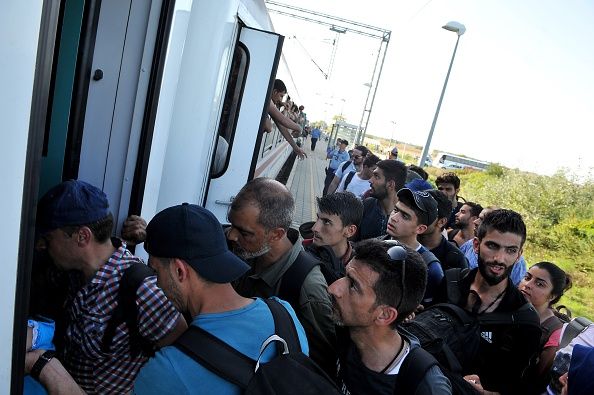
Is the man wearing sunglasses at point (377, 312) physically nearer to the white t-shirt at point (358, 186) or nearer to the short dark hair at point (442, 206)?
the short dark hair at point (442, 206)

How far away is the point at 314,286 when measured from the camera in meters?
2.01

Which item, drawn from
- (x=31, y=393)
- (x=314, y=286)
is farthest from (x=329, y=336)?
(x=31, y=393)

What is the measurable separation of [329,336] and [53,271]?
1.27m

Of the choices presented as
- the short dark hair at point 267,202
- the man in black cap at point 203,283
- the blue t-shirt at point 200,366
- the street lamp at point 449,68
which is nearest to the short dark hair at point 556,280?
the short dark hair at point 267,202

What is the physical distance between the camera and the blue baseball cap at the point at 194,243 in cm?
135

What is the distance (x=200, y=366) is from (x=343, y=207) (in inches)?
81.3

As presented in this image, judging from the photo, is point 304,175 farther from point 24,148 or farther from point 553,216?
point 24,148

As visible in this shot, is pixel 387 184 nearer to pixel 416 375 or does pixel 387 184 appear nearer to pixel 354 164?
pixel 416 375

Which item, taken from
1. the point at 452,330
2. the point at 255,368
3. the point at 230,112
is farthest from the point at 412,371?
the point at 230,112

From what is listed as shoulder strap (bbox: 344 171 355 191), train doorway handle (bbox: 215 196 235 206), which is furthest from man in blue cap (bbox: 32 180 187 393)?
shoulder strap (bbox: 344 171 355 191)

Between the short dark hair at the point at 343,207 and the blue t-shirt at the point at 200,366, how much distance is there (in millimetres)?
1843

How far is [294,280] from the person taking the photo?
2.04m

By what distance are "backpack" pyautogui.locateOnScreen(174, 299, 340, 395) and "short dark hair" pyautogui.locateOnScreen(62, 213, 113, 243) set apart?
0.74 m

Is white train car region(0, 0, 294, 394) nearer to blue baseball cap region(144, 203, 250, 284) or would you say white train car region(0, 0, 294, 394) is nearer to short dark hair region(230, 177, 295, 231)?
blue baseball cap region(144, 203, 250, 284)
